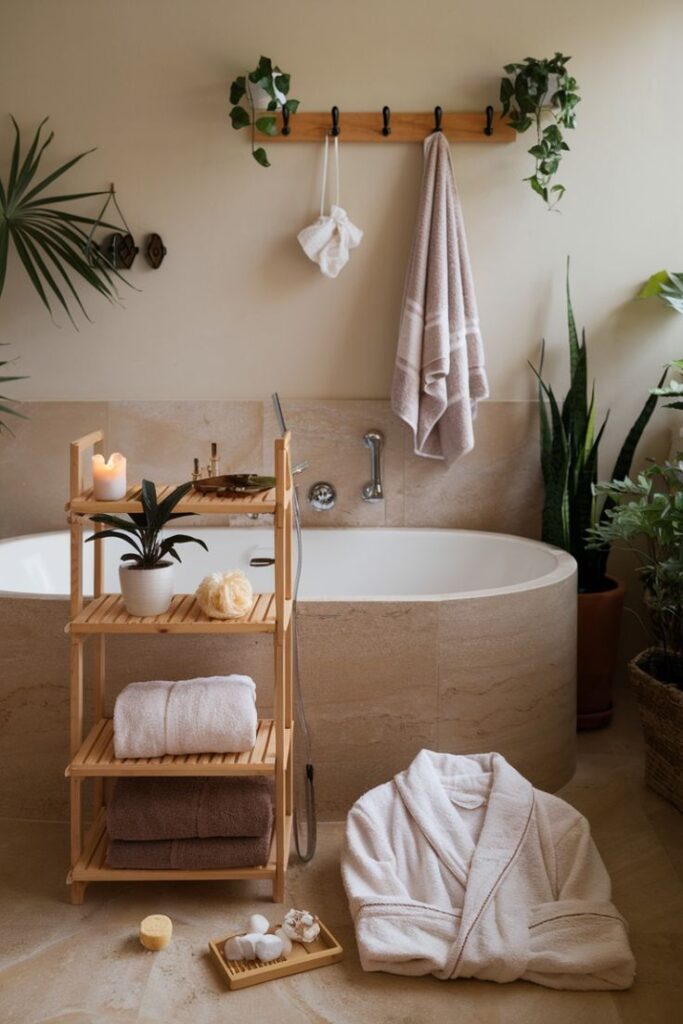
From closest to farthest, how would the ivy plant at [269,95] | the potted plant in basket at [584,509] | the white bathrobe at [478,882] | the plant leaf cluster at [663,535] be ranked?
the white bathrobe at [478,882]
the plant leaf cluster at [663,535]
the ivy plant at [269,95]
the potted plant in basket at [584,509]

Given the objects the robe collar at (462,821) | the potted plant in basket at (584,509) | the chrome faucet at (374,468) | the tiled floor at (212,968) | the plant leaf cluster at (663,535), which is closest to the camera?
the tiled floor at (212,968)

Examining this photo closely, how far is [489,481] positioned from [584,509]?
13.6 inches

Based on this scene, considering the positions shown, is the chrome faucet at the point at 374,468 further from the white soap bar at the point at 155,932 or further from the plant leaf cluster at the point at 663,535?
the white soap bar at the point at 155,932

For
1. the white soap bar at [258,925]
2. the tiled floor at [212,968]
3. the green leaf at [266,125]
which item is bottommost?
the tiled floor at [212,968]

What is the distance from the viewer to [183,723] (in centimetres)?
239

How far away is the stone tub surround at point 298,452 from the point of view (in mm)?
3676

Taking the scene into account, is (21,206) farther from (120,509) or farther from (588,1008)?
(588,1008)

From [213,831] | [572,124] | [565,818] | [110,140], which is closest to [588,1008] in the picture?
[565,818]

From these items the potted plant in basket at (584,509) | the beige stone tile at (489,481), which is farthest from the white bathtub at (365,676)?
the beige stone tile at (489,481)

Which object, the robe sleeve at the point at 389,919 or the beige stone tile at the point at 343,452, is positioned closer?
the robe sleeve at the point at 389,919

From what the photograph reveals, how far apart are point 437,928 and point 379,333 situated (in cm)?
202

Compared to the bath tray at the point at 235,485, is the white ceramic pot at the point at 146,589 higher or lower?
lower

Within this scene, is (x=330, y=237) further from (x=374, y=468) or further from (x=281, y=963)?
(x=281, y=963)

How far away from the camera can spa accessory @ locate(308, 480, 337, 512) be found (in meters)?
3.71
